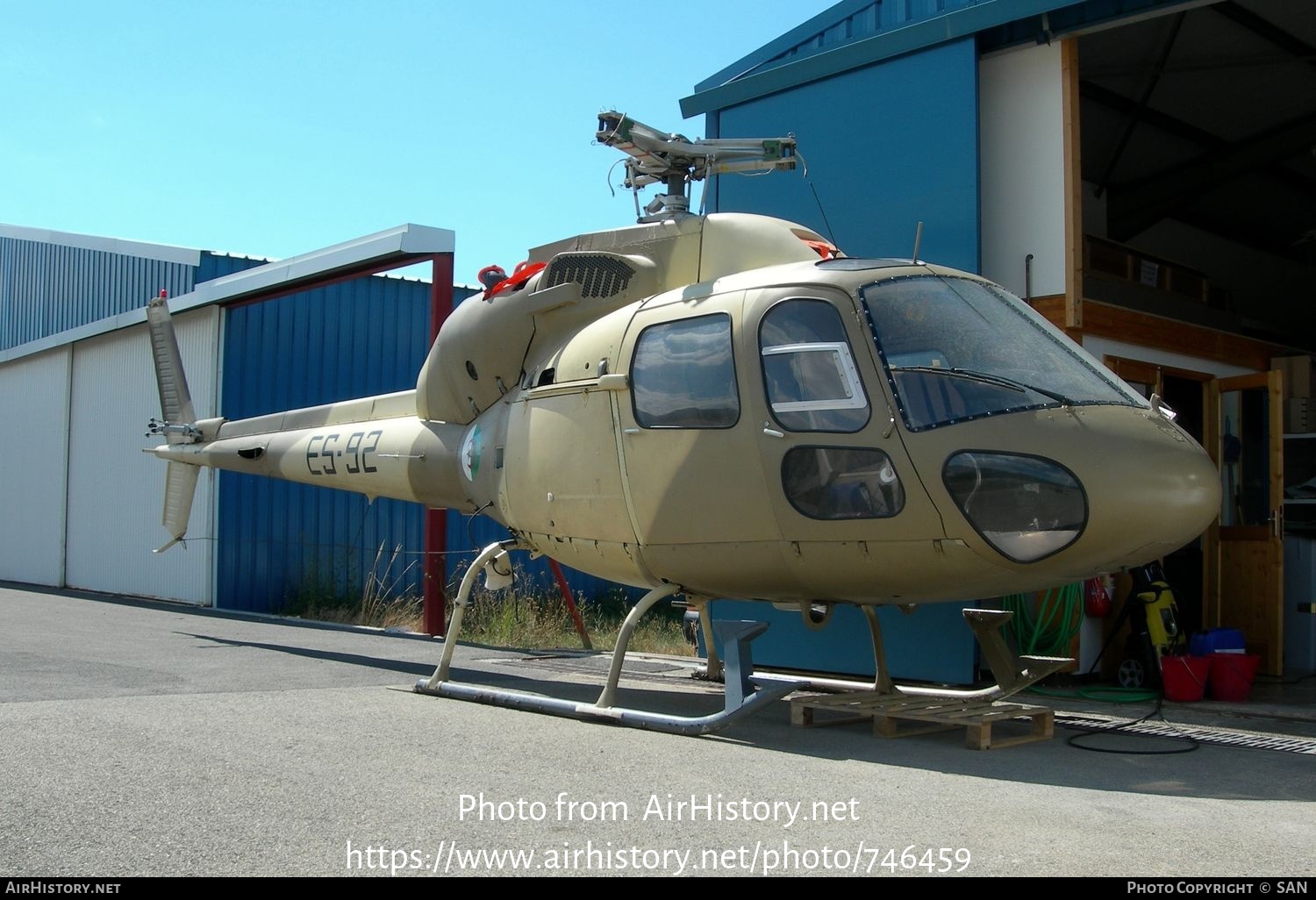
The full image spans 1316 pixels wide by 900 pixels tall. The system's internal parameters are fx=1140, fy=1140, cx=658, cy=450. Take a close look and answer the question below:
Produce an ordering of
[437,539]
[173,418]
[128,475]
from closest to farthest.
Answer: [173,418]
[437,539]
[128,475]

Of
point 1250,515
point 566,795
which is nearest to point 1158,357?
point 1250,515

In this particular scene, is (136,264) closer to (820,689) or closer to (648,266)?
(648,266)

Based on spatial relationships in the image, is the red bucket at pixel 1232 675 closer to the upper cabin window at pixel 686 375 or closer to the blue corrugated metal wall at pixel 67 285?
the upper cabin window at pixel 686 375

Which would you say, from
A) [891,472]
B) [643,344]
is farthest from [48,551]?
[891,472]

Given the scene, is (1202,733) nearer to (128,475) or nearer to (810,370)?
(810,370)

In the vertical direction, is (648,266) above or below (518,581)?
above

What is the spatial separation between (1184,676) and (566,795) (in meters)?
5.50

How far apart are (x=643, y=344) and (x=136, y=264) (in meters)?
15.8

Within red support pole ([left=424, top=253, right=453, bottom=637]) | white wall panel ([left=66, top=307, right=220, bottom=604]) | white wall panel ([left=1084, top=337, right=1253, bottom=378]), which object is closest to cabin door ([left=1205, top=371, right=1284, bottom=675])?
white wall panel ([left=1084, top=337, right=1253, bottom=378])

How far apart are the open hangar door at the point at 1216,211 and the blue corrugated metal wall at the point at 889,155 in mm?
1019

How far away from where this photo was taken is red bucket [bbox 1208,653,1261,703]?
27.3 ft

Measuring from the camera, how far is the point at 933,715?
253 inches

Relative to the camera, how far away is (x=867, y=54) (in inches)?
378
